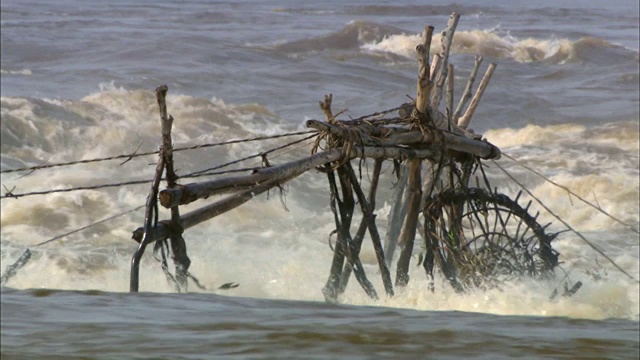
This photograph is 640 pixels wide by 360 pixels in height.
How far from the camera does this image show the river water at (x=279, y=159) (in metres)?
5.55

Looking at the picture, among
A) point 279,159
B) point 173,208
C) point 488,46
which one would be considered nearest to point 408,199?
point 173,208

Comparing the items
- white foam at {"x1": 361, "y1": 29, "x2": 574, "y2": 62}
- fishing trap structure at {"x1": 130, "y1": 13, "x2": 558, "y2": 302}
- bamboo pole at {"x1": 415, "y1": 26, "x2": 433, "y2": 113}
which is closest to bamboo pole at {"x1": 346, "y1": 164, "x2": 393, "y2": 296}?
fishing trap structure at {"x1": 130, "y1": 13, "x2": 558, "y2": 302}

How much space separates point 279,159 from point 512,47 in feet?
43.1

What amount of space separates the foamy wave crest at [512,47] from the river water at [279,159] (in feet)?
0.22

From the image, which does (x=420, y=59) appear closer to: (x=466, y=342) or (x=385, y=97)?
(x=466, y=342)

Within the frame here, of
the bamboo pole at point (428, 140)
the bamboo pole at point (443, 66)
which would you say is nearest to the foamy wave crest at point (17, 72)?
the bamboo pole at point (443, 66)

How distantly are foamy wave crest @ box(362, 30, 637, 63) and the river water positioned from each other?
7 cm

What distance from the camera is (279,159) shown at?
16344 millimetres

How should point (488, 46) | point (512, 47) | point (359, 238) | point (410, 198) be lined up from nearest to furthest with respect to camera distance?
point (359, 238) → point (410, 198) → point (488, 46) → point (512, 47)

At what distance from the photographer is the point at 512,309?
7.35m

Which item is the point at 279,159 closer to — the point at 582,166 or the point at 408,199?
the point at 582,166

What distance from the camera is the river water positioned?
555 cm

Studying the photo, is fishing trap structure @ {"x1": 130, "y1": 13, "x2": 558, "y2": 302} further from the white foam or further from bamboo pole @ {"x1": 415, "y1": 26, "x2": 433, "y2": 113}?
the white foam

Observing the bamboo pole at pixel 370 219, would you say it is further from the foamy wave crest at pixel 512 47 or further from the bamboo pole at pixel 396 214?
the foamy wave crest at pixel 512 47
